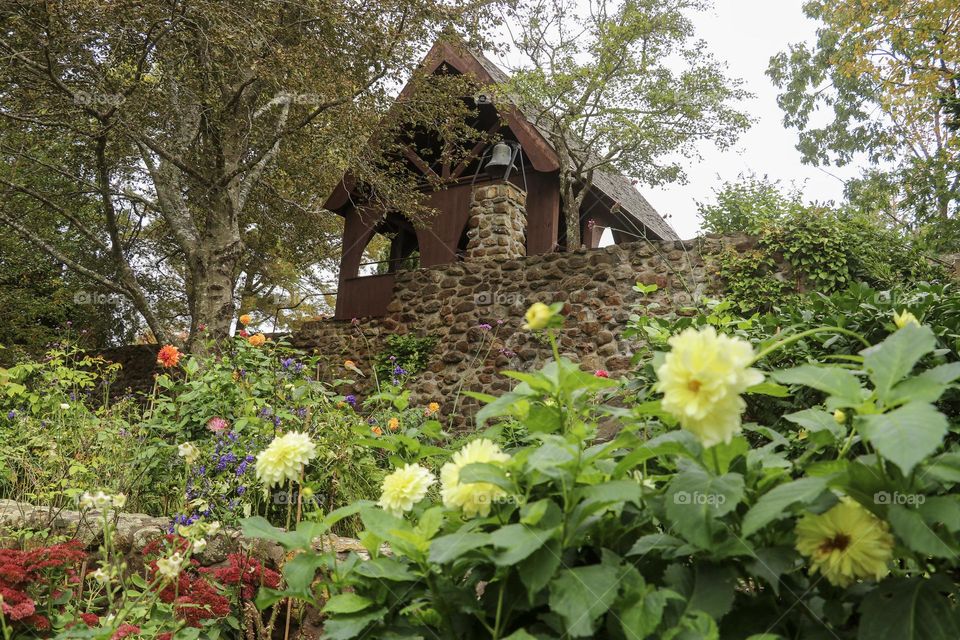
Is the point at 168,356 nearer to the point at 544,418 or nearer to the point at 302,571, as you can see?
the point at 302,571

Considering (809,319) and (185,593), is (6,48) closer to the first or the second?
(185,593)

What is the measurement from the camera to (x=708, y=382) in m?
0.84

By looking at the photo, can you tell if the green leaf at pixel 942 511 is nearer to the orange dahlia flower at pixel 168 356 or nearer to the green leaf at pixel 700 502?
the green leaf at pixel 700 502

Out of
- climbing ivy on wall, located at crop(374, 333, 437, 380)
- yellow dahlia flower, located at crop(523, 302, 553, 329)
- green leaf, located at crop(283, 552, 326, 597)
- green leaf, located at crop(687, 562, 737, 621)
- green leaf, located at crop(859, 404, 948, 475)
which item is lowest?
green leaf, located at crop(283, 552, 326, 597)

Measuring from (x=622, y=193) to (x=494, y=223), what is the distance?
4.77 m

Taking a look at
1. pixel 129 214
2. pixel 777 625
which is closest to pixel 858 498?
pixel 777 625

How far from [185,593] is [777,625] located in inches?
69.1

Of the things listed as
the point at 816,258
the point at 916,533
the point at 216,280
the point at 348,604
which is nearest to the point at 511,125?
the point at 216,280

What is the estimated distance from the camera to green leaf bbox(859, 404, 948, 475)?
2.55 ft

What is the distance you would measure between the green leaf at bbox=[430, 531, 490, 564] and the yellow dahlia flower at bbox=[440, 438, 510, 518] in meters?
0.09

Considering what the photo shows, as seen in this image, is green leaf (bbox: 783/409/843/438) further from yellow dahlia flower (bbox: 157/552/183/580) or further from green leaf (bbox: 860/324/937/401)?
yellow dahlia flower (bbox: 157/552/183/580)

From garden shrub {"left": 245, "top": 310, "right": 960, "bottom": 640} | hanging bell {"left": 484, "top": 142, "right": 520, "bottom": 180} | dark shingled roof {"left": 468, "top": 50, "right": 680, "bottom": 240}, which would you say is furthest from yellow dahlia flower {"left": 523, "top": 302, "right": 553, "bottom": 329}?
dark shingled roof {"left": 468, "top": 50, "right": 680, "bottom": 240}

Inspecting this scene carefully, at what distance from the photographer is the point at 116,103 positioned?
7.46 m

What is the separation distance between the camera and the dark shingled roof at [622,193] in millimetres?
11046
